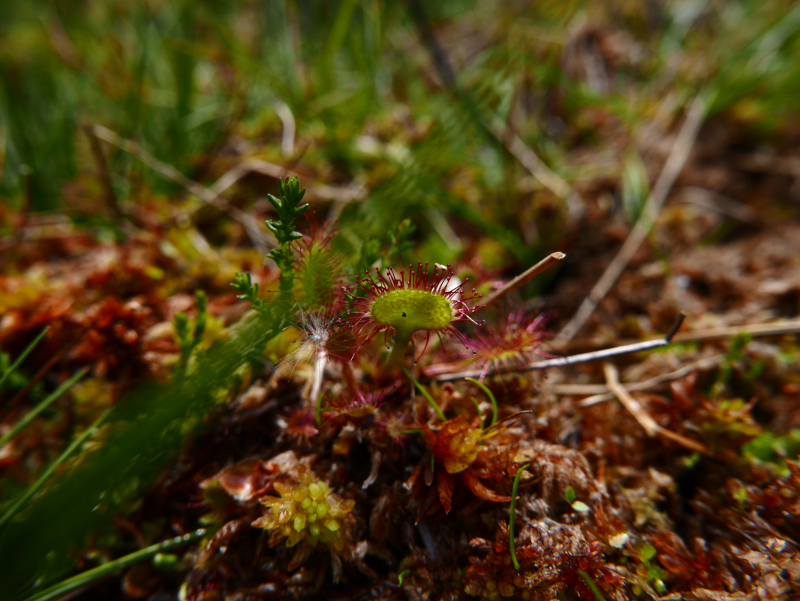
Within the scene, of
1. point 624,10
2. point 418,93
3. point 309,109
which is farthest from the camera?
point 624,10

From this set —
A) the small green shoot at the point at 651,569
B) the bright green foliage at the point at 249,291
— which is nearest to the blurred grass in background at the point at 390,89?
the bright green foliage at the point at 249,291

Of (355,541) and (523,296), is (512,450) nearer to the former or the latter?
(355,541)

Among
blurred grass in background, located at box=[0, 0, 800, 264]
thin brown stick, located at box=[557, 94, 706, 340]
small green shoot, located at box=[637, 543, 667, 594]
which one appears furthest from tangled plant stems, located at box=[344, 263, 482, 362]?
thin brown stick, located at box=[557, 94, 706, 340]

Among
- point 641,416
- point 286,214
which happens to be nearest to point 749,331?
point 641,416

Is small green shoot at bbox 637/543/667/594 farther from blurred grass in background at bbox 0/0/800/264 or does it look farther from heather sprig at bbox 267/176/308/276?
blurred grass in background at bbox 0/0/800/264

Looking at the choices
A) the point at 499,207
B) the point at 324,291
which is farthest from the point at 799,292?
the point at 324,291
